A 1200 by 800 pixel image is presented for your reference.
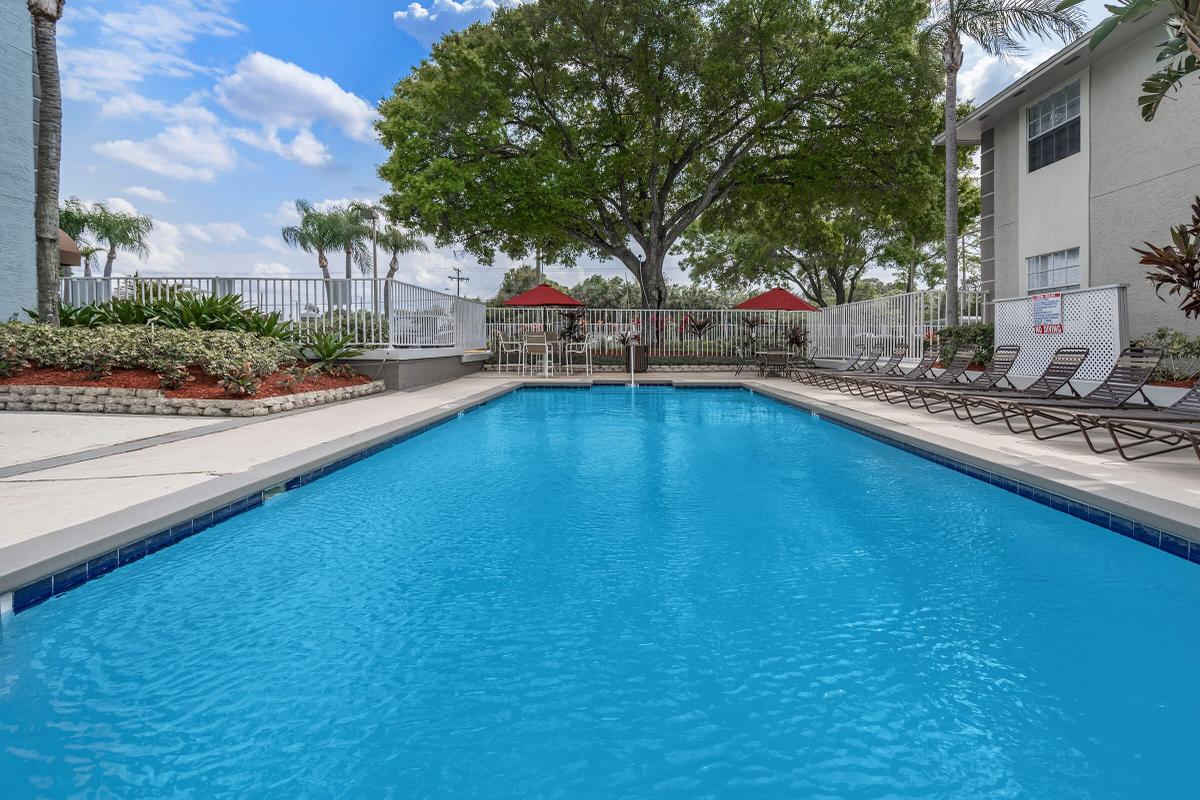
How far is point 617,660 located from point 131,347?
388 inches

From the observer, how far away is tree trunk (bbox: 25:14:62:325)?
10.3m

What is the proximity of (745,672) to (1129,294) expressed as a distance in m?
11.1

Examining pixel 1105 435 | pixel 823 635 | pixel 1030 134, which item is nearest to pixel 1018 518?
pixel 823 635

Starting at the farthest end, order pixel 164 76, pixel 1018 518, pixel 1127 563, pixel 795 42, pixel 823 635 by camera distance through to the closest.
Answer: pixel 795 42 < pixel 164 76 < pixel 1018 518 < pixel 1127 563 < pixel 823 635

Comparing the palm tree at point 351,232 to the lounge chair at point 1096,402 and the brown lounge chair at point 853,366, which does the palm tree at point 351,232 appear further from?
the lounge chair at point 1096,402

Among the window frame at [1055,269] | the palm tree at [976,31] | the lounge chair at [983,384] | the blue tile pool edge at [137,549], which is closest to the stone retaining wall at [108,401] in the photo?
the blue tile pool edge at [137,549]

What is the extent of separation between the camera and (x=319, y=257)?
51750mm

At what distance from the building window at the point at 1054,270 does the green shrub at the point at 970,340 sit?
1240mm

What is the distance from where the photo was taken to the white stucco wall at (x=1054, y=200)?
36.9ft

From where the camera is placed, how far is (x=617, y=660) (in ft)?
8.64

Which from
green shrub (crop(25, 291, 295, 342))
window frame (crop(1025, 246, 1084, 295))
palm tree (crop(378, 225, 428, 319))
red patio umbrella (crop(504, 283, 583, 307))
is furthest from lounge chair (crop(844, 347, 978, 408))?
palm tree (crop(378, 225, 428, 319))

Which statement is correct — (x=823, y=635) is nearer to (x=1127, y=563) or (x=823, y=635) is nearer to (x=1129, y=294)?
(x=1127, y=563)

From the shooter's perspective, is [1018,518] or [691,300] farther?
[691,300]

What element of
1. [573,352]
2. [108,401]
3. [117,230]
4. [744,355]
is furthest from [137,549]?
[117,230]
